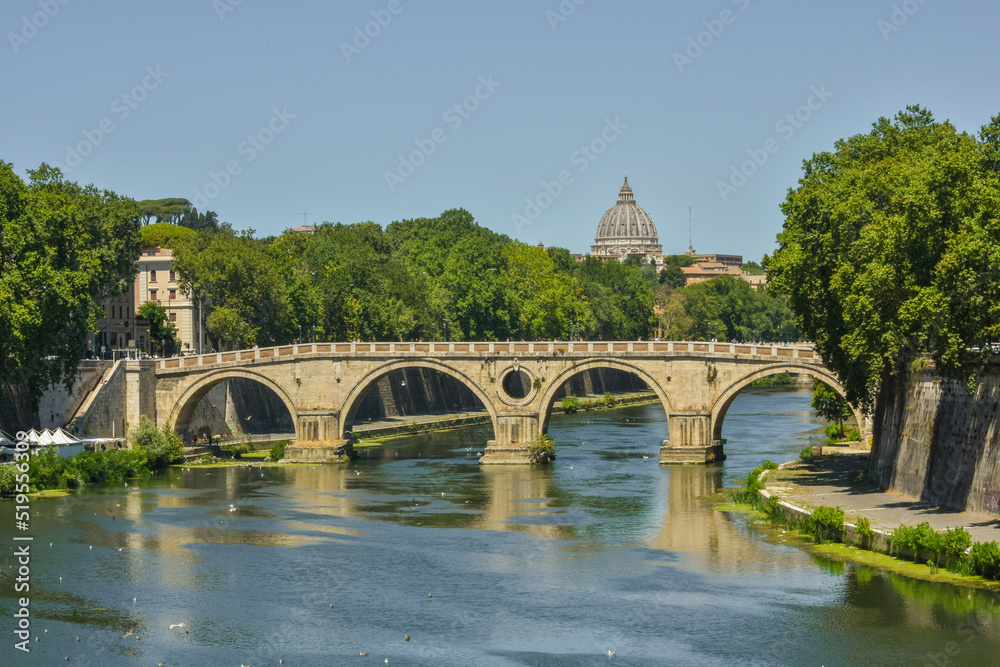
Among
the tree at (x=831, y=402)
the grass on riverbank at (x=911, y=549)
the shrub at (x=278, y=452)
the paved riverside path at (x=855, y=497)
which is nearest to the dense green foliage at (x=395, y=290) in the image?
the shrub at (x=278, y=452)

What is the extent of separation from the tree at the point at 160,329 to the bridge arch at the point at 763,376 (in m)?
47.1

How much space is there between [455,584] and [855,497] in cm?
1899

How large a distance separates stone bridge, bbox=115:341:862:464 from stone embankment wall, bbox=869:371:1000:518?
16.6 metres

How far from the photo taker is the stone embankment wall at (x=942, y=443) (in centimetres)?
4744

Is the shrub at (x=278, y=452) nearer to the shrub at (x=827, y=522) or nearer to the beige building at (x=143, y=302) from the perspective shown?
the beige building at (x=143, y=302)

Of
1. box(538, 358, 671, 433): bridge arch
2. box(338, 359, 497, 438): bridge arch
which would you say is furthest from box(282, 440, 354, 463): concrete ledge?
box(538, 358, 671, 433): bridge arch

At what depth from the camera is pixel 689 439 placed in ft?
253

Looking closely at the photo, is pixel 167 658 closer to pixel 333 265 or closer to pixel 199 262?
pixel 199 262

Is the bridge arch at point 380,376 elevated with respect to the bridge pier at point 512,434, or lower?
elevated

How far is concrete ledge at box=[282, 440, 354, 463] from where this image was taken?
264 feet

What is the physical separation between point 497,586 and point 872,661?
13688 millimetres

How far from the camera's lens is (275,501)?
64.9m

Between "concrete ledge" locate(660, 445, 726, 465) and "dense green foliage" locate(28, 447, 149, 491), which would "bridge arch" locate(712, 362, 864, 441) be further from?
"dense green foliage" locate(28, 447, 149, 491)

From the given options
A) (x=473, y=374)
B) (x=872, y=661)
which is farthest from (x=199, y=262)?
(x=872, y=661)
